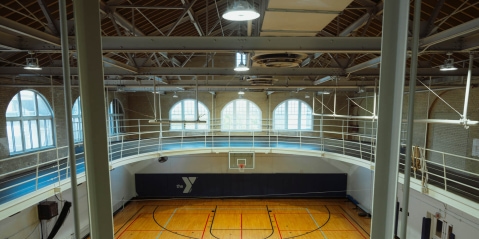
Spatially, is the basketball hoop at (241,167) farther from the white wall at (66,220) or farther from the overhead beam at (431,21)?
the overhead beam at (431,21)

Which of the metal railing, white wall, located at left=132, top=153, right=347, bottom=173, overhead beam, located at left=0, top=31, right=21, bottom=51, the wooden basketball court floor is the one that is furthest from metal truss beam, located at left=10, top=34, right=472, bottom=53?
white wall, located at left=132, top=153, right=347, bottom=173

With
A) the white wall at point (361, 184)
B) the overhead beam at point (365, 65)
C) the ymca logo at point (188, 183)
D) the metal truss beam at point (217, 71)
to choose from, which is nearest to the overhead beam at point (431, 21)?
the overhead beam at point (365, 65)

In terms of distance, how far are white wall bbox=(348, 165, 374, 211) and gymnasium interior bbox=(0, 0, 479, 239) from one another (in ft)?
0.31

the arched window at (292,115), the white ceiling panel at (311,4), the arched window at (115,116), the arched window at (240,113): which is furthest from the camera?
the arched window at (292,115)

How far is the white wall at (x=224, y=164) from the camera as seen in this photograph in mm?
13969

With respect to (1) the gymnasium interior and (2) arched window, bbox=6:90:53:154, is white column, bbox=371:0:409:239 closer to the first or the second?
(1) the gymnasium interior

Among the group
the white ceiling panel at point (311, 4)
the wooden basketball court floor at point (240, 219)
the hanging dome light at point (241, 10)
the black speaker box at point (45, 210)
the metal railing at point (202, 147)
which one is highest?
the white ceiling panel at point (311, 4)

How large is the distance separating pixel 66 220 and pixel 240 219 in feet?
21.5

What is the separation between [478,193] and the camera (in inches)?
229

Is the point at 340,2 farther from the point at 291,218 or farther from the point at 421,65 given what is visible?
the point at 291,218

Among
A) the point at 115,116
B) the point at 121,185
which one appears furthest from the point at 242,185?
the point at 115,116

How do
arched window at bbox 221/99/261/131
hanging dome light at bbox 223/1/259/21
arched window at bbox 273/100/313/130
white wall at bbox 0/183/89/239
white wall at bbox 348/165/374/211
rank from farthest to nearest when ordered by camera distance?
arched window at bbox 273/100/313/130 → arched window at bbox 221/99/261/131 → white wall at bbox 348/165/374/211 → white wall at bbox 0/183/89/239 → hanging dome light at bbox 223/1/259/21

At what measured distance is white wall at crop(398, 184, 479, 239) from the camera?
22.0 ft

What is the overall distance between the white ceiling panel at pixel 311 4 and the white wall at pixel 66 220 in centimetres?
518
